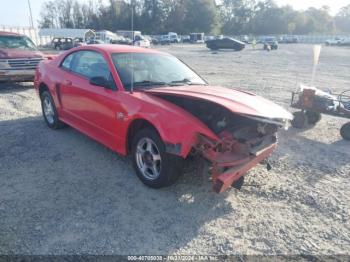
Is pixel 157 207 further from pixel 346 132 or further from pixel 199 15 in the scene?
pixel 199 15

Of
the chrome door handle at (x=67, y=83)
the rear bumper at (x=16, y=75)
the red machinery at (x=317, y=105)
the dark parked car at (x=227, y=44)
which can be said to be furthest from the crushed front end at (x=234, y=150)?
the dark parked car at (x=227, y=44)

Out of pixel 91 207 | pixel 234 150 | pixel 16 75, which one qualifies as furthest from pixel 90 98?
pixel 16 75

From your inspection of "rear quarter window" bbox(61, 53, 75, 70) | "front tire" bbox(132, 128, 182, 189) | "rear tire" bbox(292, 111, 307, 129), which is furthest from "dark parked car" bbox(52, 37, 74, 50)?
"front tire" bbox(132, 128, 182, 189)

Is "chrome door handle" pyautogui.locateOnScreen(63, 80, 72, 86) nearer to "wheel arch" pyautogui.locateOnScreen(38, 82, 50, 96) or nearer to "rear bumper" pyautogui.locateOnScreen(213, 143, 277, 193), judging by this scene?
"wheel arch" pyautogui.locateOnScreen(38, 82, 50, 96)

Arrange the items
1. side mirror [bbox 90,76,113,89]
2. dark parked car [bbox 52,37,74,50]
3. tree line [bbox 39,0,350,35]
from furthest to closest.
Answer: tree line [bbox 39,0,350,35], dark parked car [bbox 52,37,74,50], side mirror [bbox 90,76,113,89]

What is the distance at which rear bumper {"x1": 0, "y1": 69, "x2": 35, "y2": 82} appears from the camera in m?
9.91

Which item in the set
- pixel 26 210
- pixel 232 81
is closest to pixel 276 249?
pixel 26 210

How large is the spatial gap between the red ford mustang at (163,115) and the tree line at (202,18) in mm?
66000

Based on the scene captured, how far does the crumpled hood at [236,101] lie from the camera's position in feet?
11.4

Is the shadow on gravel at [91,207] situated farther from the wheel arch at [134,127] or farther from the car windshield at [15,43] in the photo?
the car windshield at [15,43]

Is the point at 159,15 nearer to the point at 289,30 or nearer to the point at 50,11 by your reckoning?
the point at 50,11

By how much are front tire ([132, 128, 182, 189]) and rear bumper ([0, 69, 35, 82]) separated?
763 centimetres

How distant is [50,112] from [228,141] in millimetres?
4003

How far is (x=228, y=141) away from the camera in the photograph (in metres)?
3.60
